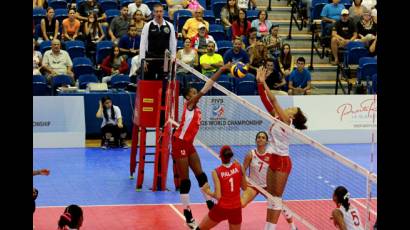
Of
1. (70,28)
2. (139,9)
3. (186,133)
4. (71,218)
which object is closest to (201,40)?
(139,9)

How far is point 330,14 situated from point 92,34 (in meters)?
7.57

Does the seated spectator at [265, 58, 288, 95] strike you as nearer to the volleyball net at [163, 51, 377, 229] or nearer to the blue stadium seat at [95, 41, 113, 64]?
the volleyball net at [163, 51, 377, 229]

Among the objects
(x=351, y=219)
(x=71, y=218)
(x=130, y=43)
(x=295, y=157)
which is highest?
(x=130, y=43)

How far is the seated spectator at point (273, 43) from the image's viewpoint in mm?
22000

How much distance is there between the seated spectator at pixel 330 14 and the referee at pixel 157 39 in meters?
10.1

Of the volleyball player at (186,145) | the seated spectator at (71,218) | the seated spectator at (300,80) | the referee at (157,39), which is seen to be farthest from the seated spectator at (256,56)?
the seated spectator at (71,218)

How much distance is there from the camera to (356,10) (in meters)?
23.9

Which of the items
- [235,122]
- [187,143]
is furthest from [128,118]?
[187,143]

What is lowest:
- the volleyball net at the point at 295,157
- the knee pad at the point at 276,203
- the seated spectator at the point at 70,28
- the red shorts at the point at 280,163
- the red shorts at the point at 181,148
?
the volleyball net at the point at 295,157

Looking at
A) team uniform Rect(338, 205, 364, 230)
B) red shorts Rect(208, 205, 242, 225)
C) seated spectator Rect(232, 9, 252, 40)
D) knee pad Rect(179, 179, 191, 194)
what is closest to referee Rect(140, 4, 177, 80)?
knee pad Rect(179, 179, 191, 194)

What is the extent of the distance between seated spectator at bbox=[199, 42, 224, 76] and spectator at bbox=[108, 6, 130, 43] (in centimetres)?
259

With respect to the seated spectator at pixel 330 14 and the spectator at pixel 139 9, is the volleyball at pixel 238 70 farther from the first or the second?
the seated spectator at pixel 330 14

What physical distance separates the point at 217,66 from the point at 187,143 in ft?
27.4

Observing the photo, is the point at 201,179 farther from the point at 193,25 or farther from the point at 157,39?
the point at 193,25
